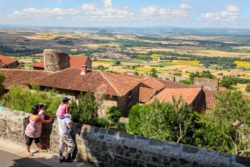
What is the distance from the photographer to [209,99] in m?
33.7

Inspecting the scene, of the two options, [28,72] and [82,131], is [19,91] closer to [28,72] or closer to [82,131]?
[82,131]

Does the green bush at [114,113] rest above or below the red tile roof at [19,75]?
below

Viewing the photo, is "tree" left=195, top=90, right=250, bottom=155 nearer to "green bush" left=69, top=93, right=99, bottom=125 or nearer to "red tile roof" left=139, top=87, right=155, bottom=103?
"green bush" left=69, top=93, right=99, bottom=125

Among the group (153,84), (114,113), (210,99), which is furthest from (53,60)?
(210,99)

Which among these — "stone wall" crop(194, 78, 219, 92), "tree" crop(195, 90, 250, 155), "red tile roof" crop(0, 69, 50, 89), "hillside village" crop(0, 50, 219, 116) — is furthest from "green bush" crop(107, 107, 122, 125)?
"stone wall" crop(194, 78, 219, 92)

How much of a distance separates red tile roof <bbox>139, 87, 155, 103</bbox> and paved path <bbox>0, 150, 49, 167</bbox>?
24534 millimetres

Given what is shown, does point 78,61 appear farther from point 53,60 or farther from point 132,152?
point 132,152

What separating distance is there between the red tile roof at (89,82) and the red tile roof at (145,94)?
2.07m

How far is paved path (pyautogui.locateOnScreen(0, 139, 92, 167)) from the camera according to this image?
801 centimetres

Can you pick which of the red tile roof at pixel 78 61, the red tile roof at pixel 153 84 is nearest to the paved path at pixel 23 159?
the red tile roof at pixel 153 84

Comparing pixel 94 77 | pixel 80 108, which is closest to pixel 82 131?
pixel 80 108

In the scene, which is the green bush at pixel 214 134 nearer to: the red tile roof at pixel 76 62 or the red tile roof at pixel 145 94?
the red tile roof at pixel 145 94

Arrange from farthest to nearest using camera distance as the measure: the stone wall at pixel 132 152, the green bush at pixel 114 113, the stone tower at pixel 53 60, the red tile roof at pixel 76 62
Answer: the red tile roof at pixel 76 62 < the stone tower at pixel 53 60 < the green bush at pixel 114 113 < the stone wall at pixel 132 152

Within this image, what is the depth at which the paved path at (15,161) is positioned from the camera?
7.96 metres
